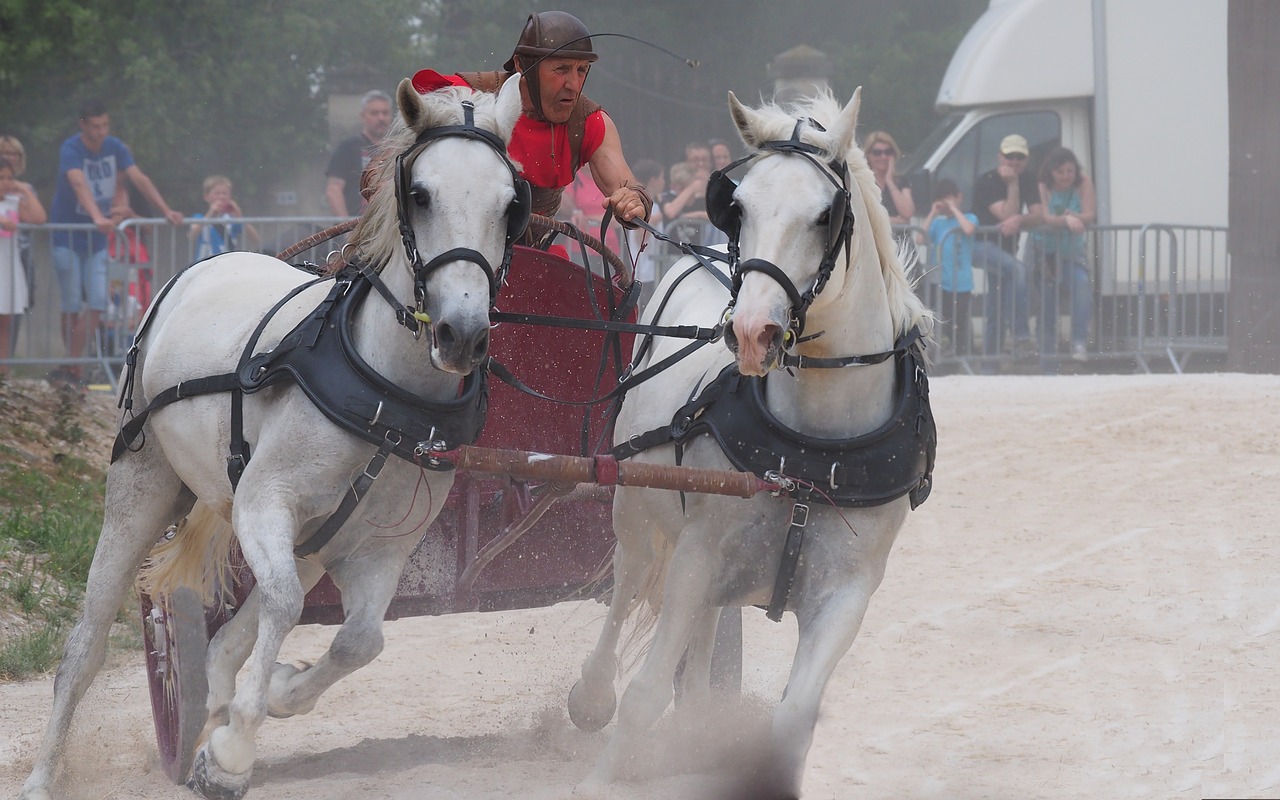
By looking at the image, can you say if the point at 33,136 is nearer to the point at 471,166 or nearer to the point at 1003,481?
the point at 1003,481

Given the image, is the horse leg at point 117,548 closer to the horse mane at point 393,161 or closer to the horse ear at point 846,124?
the horse mane at point 393,161

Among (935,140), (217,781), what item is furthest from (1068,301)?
(217,781)

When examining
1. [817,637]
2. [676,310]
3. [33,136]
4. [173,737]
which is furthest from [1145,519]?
[33,136]

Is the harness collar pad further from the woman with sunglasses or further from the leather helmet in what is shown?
the woman with sunglasses

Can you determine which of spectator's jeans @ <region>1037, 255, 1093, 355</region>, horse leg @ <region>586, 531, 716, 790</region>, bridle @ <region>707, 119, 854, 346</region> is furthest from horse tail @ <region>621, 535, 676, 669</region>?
spectator's jeans @ <region>1037, 255, 1093, 355</region>

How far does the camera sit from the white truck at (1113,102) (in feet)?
44.3

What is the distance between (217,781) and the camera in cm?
354

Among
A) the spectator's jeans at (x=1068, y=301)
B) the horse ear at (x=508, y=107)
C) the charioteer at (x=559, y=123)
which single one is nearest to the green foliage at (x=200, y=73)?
the spectator's jeans at (x=1068, y=301)

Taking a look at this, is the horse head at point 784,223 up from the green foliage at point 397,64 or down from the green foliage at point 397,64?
down

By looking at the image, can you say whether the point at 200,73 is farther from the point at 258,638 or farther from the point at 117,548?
the point at 258,638

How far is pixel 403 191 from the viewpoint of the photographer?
144 inches

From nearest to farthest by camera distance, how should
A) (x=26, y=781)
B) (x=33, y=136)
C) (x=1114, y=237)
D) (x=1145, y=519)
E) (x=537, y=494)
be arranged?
(x=26, y=781), (x=537, y=494), (x=1145, y=519), (x=1114, y=237), (x=33, y=136)

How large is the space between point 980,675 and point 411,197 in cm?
300

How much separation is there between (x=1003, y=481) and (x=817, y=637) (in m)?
4.78
